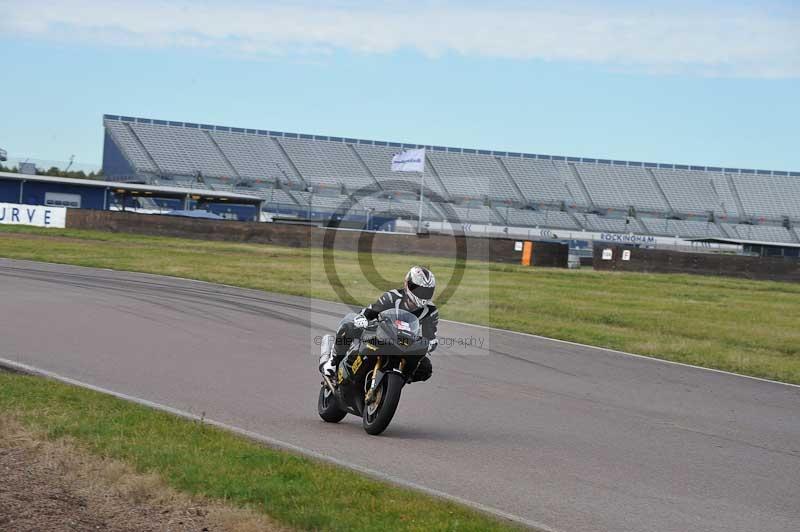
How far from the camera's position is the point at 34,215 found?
45.7 meters

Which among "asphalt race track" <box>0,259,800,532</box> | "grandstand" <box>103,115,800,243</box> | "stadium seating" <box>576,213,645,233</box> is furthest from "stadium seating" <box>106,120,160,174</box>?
"asphalt race track" <box>0,259,800,532</box>

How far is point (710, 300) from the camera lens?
2791cm

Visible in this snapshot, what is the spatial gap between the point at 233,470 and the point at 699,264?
31.8 metres

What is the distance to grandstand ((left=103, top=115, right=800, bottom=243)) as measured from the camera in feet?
241

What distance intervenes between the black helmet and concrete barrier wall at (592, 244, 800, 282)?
28.4 m

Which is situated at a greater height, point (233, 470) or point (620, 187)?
point (620, 187)

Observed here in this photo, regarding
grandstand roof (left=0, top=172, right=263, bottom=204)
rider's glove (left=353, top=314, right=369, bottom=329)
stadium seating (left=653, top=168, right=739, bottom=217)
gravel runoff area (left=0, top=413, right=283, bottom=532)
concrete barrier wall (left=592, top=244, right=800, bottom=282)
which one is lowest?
gravel runoff area (left=0, top=413, right=283, bottom=532)

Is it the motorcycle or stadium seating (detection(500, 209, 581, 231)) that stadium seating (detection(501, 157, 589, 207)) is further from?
the motorcycle

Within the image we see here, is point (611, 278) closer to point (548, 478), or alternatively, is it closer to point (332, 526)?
point (548, 478)

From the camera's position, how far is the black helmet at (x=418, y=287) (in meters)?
8.71

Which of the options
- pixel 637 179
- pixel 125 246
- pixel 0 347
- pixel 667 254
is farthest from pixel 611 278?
pixel 637 179

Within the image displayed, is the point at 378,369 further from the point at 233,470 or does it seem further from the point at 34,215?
the point at 34,215

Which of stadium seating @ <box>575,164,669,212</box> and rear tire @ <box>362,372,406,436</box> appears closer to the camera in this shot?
rear tire @ <box>362,372,406,436</box>

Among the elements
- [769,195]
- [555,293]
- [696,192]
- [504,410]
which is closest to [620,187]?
[696,192]
